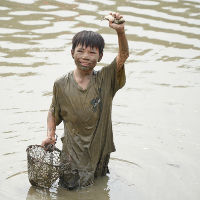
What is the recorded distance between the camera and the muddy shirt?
3625mm

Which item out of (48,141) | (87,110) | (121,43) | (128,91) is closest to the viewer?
(121,43)

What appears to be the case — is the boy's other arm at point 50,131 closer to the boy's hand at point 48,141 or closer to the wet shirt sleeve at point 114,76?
the boy's hand at point 48,141

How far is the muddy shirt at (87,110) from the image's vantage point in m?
3.62

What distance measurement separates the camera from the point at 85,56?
3510 millimetres

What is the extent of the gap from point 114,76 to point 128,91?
299 centimetres

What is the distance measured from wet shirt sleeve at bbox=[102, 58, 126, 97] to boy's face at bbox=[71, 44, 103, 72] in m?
0.18

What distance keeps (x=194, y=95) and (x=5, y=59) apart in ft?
12.5

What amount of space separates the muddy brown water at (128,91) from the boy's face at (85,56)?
1.23 meters

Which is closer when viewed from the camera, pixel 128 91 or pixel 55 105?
pixel 55 105

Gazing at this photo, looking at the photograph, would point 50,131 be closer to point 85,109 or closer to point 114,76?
point 85,109

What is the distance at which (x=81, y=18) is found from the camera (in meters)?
10.3

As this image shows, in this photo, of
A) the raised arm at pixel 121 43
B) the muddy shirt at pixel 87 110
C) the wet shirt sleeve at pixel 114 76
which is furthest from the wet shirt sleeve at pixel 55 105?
the raised arm at pixel 121 43

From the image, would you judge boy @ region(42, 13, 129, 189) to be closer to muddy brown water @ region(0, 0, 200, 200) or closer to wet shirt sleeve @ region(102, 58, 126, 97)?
wet shirt sleeve @ region(102, 58, 126, 97)

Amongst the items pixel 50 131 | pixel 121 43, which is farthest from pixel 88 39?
pixel 50 131
